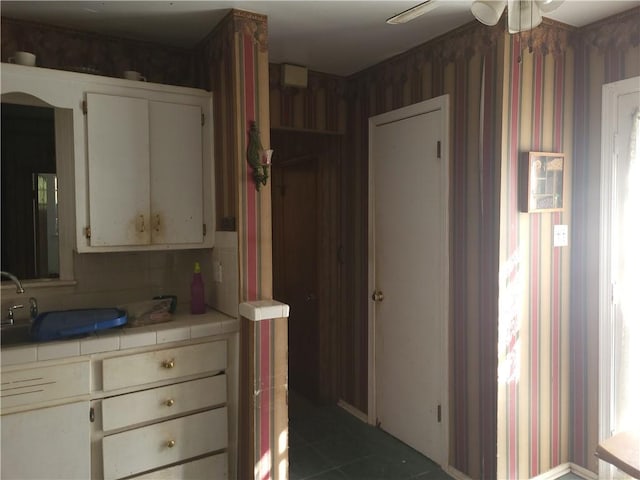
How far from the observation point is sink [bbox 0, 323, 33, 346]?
7.06 ft

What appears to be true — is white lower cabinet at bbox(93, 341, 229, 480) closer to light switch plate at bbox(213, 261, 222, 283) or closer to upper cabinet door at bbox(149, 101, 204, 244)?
light switch plate at bbox(213, 261, 222, 283)

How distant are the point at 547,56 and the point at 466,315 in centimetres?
143

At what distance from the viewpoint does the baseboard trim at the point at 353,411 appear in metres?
3.39

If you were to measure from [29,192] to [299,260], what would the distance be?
1963 mm

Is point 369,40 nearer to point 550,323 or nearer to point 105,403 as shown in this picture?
point 550,323

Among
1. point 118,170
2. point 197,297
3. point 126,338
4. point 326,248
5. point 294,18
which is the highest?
point 294,18

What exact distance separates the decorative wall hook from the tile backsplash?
0.31 m

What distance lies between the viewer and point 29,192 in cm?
244

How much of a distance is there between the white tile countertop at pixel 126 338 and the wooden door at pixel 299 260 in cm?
129

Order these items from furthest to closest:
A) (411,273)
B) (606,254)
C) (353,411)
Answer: (353,411)
(411,273)
(606,254)

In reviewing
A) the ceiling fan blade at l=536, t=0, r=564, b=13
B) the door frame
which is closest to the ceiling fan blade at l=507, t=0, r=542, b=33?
the ceiling fan blade at l=536, t=0, r=564, b=13

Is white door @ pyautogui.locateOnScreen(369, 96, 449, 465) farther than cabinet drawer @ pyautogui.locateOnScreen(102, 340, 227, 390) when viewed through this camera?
Yes

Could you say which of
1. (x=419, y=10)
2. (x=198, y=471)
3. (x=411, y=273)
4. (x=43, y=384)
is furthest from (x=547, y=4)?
(x=198, y=471)

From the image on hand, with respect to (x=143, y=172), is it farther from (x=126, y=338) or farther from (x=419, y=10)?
(x=419, y=10)
